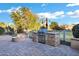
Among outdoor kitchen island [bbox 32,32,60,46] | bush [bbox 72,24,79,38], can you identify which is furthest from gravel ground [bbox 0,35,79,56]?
bush [bbox 72,24,79,38]

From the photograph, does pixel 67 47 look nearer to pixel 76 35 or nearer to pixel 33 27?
pixel 76 35

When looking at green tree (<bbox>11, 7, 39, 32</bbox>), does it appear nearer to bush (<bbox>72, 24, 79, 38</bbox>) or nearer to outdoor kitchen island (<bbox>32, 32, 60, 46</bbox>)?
outdoor kitchen island (<bbox>32, 32, 60, 46</bbox>)

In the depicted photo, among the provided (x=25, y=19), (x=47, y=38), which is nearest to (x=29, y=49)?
(x=47, y=38)

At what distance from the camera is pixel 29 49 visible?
4898 millimetres

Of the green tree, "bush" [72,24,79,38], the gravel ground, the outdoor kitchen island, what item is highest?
the green tree

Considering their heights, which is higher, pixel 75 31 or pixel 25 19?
pixel 25 19

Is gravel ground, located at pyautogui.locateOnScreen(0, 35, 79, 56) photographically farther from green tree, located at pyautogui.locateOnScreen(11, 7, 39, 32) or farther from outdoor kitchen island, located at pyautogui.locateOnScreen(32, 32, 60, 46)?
green tree, located at pyautogui.locateOnScreen(11, 7, 39, 32)

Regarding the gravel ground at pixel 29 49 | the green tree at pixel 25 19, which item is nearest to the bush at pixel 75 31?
the gravel ground at pixel 29 49

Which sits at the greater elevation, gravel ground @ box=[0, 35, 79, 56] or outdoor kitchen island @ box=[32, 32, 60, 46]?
outdoor kitchen island @ box=[32, 32, 60, 46]

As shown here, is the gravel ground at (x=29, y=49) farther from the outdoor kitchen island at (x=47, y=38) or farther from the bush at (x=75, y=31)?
the bush at (x=75, y=31)

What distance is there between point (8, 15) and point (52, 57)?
0.93 metres

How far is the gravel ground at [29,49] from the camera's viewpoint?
191 inches

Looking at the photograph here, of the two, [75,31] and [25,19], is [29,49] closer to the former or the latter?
[25,19]

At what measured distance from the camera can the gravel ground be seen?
486cm
